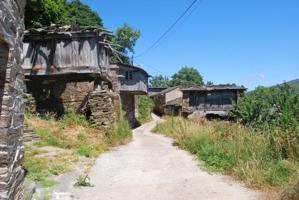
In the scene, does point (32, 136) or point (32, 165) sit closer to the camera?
point (32, 165)

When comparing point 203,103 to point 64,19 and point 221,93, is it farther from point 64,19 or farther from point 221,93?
point 64,19

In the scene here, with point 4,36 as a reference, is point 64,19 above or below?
above

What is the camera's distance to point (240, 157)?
10.8 metres

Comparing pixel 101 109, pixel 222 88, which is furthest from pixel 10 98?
pixel 222 88

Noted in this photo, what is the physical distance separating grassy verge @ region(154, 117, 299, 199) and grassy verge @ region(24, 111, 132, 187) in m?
3.67

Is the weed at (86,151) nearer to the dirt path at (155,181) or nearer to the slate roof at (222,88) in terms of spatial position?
the dirt path at (155,181)

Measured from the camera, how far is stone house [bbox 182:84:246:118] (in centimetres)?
4078

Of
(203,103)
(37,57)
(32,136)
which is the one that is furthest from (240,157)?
(203,103)

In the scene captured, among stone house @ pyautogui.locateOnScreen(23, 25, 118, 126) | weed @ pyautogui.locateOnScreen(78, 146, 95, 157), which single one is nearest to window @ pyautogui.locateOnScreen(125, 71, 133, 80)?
stone house @ pyautogui.locateOnScreen(23, 25, 118, 126)

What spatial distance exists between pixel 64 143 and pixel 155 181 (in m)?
5.75

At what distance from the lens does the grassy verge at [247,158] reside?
868cm

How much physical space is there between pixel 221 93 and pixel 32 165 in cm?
3306

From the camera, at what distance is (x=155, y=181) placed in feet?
32.4

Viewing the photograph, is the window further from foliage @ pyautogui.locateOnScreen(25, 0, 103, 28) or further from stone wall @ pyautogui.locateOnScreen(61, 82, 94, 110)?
stone wall @ pyautogui.locateOnScreen(61, 82, 94, 110)
